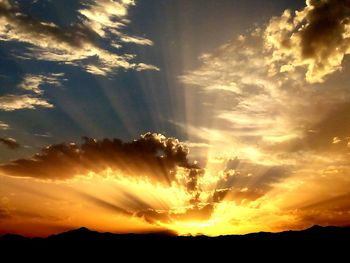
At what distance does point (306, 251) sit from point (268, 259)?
74.2 feet

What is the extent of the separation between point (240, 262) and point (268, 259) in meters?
15.5

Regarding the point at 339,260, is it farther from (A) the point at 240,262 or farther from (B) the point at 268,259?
(A) the point at 240,262

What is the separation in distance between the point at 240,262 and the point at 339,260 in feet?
169

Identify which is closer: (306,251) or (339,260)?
(339,260)

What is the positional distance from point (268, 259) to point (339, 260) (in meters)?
37.0

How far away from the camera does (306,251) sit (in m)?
199

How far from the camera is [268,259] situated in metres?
196

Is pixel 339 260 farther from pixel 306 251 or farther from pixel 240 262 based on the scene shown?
pixel 240 262

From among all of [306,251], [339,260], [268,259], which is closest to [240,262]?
[268,259]

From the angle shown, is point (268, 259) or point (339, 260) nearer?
point (339, 260)

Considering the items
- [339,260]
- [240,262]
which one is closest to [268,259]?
[240,262]

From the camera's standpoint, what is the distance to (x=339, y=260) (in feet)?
577

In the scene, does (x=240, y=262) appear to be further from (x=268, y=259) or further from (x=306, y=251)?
(x=306, y=251)

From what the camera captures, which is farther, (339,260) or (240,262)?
(240,262)
